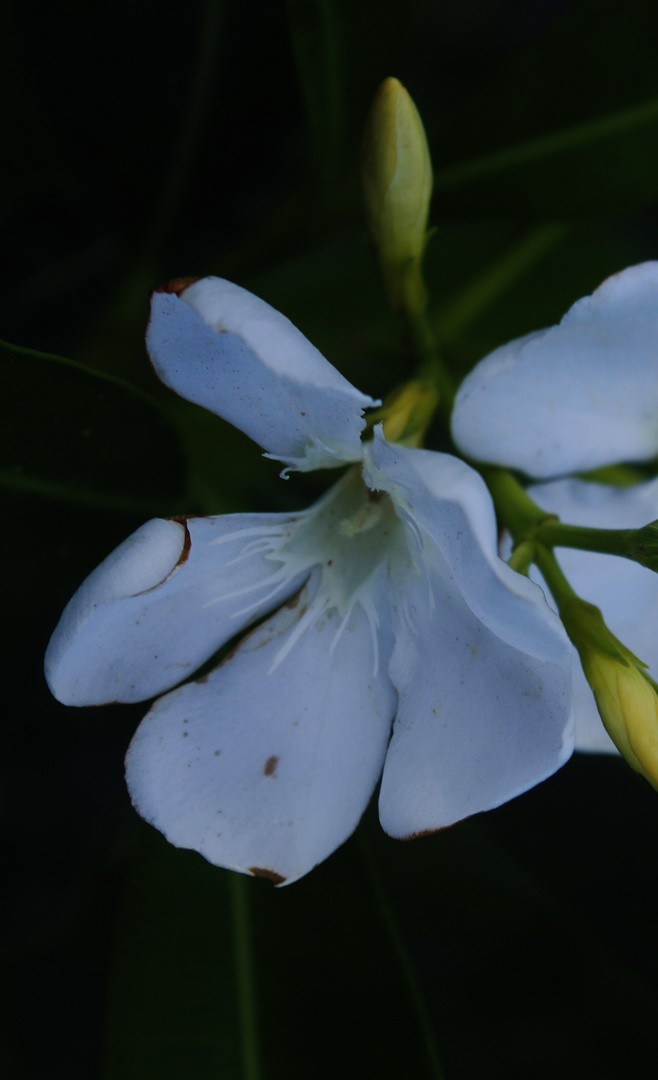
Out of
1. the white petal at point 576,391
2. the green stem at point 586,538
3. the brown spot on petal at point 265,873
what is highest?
the white petal at point 576,391

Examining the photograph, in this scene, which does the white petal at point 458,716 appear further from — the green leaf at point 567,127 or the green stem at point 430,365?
the green leaf at point 567,127

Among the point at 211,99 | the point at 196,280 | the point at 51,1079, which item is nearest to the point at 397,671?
the point at 196,280

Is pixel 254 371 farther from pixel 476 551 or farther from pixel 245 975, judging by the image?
pixel 245 975

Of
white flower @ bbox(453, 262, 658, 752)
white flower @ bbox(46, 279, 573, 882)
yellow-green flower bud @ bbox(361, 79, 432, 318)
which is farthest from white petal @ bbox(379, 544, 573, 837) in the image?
yellow-green flower bud @ bbox(361, 79, 432, 318)

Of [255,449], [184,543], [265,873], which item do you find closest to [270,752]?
[265,873]

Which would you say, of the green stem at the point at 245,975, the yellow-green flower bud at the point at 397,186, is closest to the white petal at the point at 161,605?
the yellow-green flower bud at the point at 397,186

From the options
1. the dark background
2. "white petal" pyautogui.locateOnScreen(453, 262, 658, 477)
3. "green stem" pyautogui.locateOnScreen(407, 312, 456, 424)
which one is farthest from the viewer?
the dark background

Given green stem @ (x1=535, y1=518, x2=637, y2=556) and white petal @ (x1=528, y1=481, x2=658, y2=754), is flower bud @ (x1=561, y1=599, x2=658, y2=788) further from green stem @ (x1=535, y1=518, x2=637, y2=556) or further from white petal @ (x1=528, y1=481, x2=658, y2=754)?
white petal @ (x1=528, y1=481, x2=658, y2=754)
